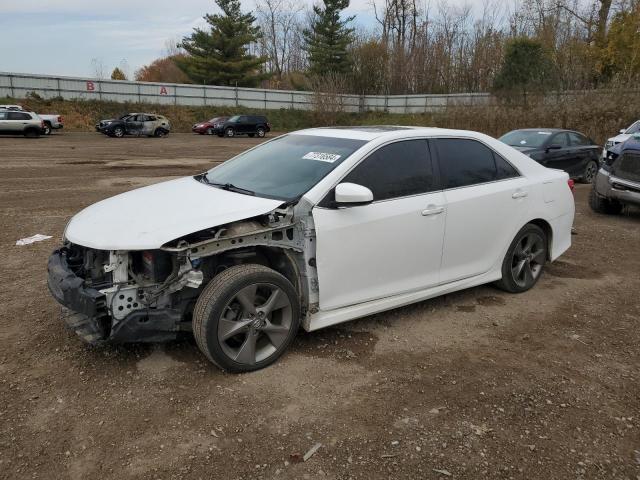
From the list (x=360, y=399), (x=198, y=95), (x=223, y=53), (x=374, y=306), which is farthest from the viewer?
(x=223, y=53)

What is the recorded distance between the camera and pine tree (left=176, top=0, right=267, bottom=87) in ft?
154

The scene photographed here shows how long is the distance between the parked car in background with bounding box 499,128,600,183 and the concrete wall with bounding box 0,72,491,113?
17.6 m

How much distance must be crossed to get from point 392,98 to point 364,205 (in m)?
45.3

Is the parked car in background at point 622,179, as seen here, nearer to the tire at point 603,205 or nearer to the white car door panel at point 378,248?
the tire at point 603,205

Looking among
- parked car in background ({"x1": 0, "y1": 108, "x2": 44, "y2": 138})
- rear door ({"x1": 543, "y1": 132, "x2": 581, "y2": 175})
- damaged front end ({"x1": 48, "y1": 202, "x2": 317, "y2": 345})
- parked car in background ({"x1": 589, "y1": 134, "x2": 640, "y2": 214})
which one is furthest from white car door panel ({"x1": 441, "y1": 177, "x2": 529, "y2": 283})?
parked car in background ({"x1": 0, "y1": 108, "x2": 44, "y2": 138})

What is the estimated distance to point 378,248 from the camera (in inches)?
151

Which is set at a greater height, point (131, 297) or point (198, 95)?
point (198, 95)

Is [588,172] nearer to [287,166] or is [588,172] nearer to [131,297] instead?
[287,166]

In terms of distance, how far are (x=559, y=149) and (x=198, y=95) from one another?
3582 cm

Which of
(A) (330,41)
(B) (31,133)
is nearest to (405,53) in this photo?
(A) (330,41)

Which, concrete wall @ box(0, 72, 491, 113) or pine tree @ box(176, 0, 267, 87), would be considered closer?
concrete wall @ box(0, 72, 491, 113)

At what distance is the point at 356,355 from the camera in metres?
3.78

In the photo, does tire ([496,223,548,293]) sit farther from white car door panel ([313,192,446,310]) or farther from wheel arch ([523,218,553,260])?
white car door panel ([313,192,446,310])

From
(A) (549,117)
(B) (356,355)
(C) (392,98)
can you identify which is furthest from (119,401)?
(C) (392,98)
